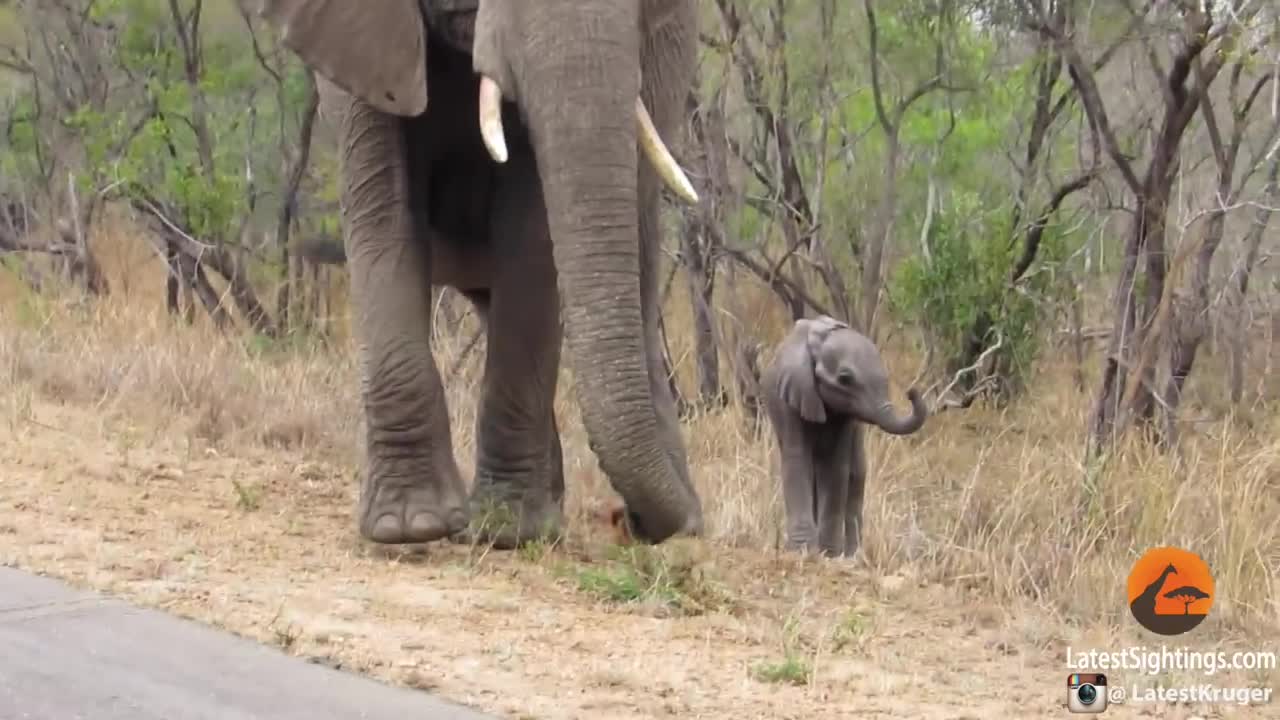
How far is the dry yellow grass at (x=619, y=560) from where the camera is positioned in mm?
4770

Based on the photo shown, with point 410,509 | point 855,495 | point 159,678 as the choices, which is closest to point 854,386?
point 855,495

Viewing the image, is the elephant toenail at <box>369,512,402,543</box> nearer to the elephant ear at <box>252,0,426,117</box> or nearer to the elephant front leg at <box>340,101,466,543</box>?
the elephant front leg at <box>340,101,466,543</box>

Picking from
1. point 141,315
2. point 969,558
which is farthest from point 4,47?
point 969,558

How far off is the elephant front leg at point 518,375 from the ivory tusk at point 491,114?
865mm

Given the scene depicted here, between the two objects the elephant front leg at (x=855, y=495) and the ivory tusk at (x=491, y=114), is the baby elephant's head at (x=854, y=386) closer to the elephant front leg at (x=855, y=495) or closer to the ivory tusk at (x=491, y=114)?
the elephant front leg at (x=855, y=495)

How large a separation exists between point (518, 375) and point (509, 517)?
0.55m

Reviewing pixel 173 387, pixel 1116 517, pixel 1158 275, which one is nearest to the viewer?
pixel 1116 517

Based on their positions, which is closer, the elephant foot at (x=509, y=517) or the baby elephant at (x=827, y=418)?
→ the elephant foot at (x=509, y=517)

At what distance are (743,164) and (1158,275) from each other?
3.37 m

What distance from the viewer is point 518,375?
6625 millimetres

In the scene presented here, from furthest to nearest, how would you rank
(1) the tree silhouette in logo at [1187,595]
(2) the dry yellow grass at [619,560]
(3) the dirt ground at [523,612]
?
(1) the tree silhouette in logo at [1187,595], (2) the dry yellow grass at [619,560], (3) the dirt ground at [523,612]

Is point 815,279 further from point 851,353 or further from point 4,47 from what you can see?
point 4,47

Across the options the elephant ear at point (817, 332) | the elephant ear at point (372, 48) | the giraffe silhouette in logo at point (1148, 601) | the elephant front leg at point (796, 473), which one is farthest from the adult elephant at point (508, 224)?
the giraffe silhouette in logo at point (1148, 601)

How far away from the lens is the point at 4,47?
15891mm
